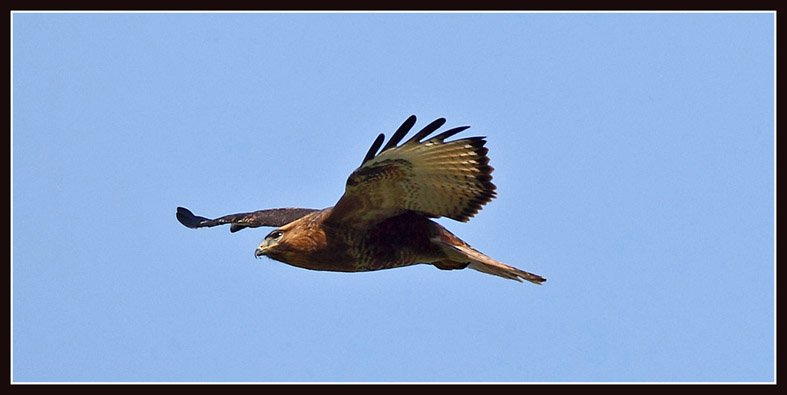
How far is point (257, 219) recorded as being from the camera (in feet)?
33.2

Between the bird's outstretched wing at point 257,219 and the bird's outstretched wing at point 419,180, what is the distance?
41.3 inches

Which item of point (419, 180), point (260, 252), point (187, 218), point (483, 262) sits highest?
point (187, 218)

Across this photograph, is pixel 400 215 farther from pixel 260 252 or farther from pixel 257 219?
pixel 257 219

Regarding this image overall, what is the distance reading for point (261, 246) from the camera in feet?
29.0

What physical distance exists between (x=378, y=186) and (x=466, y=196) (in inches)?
26.4

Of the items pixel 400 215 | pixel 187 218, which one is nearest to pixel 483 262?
pixel 400 215

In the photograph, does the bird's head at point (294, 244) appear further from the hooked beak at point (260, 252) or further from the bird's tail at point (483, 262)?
the bird's tail at point (483, 262)

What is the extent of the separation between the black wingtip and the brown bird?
5.70ft

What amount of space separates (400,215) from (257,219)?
153cm

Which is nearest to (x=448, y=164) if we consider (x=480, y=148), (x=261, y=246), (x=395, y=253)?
(x=480, y=148)

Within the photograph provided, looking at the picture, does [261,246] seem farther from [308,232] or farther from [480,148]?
[480,148]

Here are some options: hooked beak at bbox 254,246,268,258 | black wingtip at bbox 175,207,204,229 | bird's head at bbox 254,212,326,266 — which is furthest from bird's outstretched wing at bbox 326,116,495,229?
black wingtip at bbox 175,207,204,229

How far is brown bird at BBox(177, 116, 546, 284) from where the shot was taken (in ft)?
28.1

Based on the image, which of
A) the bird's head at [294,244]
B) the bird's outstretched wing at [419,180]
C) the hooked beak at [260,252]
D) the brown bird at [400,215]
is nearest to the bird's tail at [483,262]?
the brown bird at [400,215]
